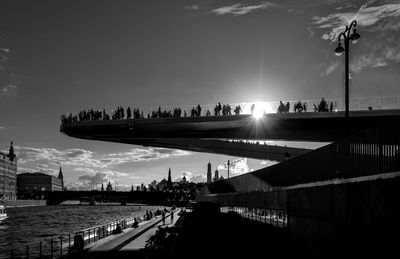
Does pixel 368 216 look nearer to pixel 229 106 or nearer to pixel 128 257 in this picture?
pixel 128 257

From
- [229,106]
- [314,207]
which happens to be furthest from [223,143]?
[314,207]

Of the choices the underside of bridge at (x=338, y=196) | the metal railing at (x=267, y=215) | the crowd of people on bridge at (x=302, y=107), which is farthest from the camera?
the crowd of people on bridge at (x=302, y=107)

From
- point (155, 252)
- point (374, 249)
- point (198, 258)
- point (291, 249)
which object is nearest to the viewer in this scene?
point (374, 249)

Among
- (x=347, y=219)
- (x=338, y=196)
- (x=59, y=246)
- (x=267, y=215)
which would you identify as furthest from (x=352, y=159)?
(x=59, y=246)

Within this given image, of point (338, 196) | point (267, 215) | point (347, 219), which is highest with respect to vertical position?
point (338, 196)

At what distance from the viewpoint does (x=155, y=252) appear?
79.3ft

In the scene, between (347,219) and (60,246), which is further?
(60,246)

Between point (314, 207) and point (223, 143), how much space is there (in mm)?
77348

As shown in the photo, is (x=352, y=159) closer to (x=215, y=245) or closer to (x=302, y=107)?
(x=215, y=245)

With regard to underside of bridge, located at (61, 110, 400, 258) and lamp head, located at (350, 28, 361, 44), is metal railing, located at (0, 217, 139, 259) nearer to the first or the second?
underside of bridge, located at (61, 110, 400, 258)

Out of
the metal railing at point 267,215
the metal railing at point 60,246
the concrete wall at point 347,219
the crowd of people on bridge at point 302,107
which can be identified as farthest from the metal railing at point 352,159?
the crowd of people on bridge at point 302,107

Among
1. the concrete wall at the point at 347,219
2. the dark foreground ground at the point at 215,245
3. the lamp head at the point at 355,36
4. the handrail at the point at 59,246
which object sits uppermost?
the lamp head at the point at 355,36

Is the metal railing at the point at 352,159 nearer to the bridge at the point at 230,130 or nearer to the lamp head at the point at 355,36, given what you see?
the lamp head at the point at 355,36

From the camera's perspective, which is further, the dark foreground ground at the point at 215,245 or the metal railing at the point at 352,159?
the dark foreground ground at the point at 215,245
